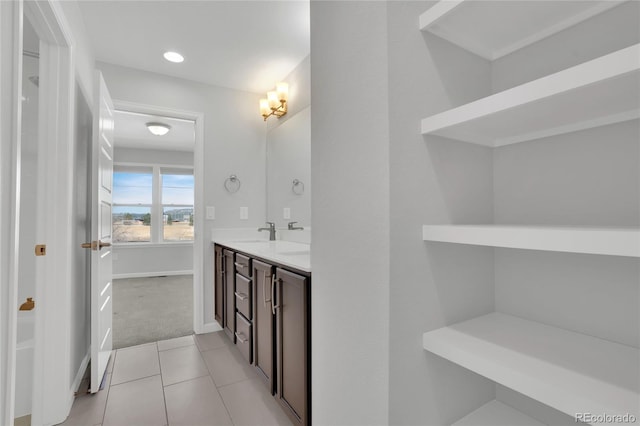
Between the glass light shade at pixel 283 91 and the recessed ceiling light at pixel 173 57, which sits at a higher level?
the recessed ceiling light at pixel 173 57

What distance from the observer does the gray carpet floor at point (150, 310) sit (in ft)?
9.71

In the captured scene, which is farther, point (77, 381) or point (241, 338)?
point (241, 338)

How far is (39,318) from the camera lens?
5.51 ft

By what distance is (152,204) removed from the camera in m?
6.08

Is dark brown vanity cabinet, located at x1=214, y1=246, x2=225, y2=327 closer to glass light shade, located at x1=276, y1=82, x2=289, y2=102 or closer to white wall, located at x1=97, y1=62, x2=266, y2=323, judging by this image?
white wall, located at x1=97, y1=62, x2=266, y2=323

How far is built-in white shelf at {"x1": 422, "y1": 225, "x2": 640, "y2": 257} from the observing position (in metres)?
0.52

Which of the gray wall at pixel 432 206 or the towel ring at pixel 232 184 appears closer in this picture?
the gray wall at pixel 432 206

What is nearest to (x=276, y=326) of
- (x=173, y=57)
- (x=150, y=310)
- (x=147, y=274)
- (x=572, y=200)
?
(x=572, y=200)

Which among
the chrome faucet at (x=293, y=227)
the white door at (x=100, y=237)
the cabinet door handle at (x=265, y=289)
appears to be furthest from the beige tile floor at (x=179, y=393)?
the chrome faucet at (x=293, y=227)

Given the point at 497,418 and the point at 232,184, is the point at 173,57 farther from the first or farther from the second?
the point at 497,418

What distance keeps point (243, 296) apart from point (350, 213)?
1.53 m

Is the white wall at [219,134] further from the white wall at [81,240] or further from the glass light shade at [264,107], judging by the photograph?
the white wall at [81,240]

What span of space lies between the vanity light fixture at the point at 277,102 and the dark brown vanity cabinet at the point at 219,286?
4.76 feet

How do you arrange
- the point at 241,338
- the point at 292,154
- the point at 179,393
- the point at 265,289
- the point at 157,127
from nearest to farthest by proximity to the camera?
the point at 265,289 < the point at 179,393 < the point at 241,338 < the point at 292,154 < the point at 157,127
